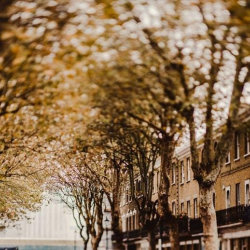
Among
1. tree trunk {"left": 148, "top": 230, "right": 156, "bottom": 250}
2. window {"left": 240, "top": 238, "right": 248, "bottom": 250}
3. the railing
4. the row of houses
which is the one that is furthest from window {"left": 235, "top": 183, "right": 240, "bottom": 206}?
tree trunk {"left": 148, "top": 230, "right": 156, "bottom": 250}

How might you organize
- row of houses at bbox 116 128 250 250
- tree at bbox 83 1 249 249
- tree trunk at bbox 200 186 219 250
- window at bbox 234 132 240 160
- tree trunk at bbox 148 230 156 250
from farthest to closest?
window at bbox 234 132 240 160
row of houses at bbox 116 128 250 250
tree trunk at bbox 148 230 156 250
tree trunk at bbox 200 186 219 250
tree at bbox 83 1 249 249

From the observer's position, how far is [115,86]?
2520cm

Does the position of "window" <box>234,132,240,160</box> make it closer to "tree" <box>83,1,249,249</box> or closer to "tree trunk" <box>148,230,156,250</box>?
"tree trunk" <box>148,230,156,250</box>

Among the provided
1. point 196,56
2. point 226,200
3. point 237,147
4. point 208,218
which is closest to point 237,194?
point 226,200

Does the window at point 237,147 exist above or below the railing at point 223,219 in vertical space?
above

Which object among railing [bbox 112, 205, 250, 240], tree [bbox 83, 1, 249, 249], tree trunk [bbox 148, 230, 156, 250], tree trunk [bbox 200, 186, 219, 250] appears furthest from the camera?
railing [bbox 112, 205, 250, 240]

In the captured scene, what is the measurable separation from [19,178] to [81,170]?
16.5ft

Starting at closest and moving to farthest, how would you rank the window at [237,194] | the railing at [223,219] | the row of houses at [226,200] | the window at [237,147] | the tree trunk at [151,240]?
the tree trunk at [151,240] → the railing at [223,219] → the row of houses at [226,200] → the window at [237,147] → the window at [237,194]

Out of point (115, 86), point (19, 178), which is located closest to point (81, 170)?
point (19, 178)

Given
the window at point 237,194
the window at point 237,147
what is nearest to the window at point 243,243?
the window at point 237,194

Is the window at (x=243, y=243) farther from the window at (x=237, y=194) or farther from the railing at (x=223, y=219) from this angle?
the window at (x=237, y=194)

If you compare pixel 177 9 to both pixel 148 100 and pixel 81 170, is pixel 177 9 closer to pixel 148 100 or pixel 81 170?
pixel 148 100

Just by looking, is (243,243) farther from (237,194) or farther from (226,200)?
(226,200)

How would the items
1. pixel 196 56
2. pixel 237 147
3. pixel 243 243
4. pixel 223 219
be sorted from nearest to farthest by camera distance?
pixel 196 56 → pixel 243 243 → pixel 237 147 → pixel 223 219
